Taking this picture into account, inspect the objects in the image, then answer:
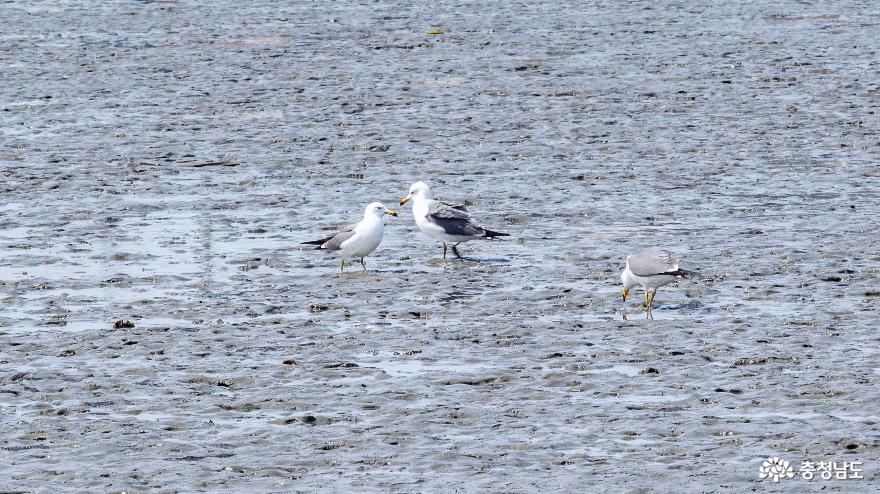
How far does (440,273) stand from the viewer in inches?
731

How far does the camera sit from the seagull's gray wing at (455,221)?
62.8 ft

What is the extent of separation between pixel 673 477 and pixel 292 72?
81.2ft

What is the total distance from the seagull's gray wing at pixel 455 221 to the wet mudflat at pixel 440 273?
397 mm

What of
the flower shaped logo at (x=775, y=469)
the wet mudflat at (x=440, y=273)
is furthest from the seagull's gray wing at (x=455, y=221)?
the flower shaped logo at (x=775, y=469)

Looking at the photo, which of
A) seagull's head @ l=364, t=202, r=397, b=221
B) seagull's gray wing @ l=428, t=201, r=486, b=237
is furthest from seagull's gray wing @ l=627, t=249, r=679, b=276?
seagull's head @ l=364, t=202, r=397, b=221

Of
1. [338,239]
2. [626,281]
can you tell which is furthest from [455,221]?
[626,281]

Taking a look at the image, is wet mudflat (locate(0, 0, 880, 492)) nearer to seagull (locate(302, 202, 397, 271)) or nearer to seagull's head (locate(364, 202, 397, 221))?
seagull (locate(302, 202, 397, 271))

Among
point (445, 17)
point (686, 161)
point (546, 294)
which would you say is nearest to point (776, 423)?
point (546, 294)

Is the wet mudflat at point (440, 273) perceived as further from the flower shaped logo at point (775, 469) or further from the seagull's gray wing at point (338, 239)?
the seagull's gray wing at point (338, 239)

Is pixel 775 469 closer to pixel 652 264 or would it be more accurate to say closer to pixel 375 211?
pixel 652 264

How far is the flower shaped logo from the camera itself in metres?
11.3

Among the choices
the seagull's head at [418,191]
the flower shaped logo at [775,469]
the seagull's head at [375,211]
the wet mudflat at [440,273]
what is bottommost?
the wet mudflat at [440,273]

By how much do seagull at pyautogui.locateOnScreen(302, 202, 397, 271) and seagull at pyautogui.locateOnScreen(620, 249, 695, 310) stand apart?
11.1ft

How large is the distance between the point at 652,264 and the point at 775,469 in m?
4.98
